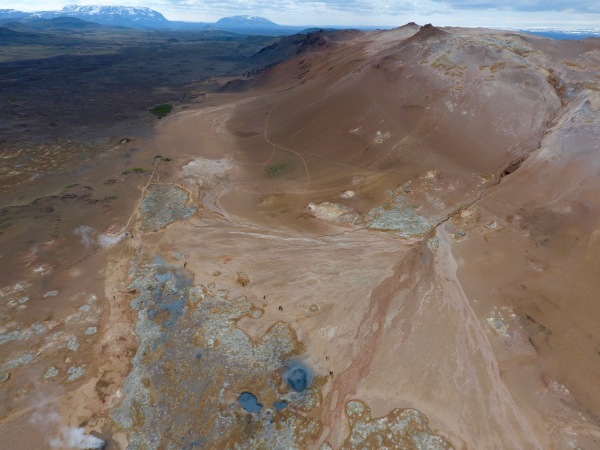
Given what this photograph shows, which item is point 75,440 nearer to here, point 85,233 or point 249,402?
point 249,402

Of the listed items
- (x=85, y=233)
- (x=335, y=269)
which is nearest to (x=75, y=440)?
(x=335, y=269)

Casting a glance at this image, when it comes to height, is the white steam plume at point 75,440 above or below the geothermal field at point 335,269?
below

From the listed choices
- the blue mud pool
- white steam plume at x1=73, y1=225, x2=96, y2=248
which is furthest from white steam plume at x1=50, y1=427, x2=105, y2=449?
white steam plume at x1=73, y1=225, x2=96, y2=248

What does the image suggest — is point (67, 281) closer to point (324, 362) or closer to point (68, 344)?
point (68, 344)

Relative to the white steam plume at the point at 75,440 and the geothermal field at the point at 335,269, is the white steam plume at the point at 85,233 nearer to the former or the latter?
the geothermal field at the point at 335,269

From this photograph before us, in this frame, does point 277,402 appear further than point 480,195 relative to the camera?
No

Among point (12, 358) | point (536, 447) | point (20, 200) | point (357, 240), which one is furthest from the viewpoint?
point (20, 200)

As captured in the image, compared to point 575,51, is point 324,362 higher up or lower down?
lower down

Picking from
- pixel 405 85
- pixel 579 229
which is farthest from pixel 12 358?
pixel 405 85

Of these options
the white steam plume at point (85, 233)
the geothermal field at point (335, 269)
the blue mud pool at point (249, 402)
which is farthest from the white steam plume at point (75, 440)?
the white steam plume at point (85, 233)
